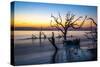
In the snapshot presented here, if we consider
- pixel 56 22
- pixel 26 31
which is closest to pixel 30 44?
pixel 26 31

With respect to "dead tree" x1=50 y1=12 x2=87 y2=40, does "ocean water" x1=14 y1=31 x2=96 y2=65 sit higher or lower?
lower

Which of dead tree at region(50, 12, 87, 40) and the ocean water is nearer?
the ocean water

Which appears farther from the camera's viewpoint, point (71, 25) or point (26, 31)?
point (71, 25)

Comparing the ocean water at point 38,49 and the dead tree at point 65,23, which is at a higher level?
the dead tree at point 65,23

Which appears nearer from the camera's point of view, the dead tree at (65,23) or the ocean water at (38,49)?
the ocean water at (38,49)

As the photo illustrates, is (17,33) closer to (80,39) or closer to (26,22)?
(26,22)

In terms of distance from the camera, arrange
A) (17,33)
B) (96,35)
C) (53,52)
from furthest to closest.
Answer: (96,35) < (53,52) < (17,33)

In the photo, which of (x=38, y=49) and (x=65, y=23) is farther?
(x=65, y=23)

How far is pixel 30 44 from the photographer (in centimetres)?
257

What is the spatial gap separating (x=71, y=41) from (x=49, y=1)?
563 millimetres

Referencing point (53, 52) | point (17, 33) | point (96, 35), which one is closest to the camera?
point (17, 33)

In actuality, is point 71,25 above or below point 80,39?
above

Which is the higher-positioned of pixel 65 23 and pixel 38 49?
pixel 65 23
